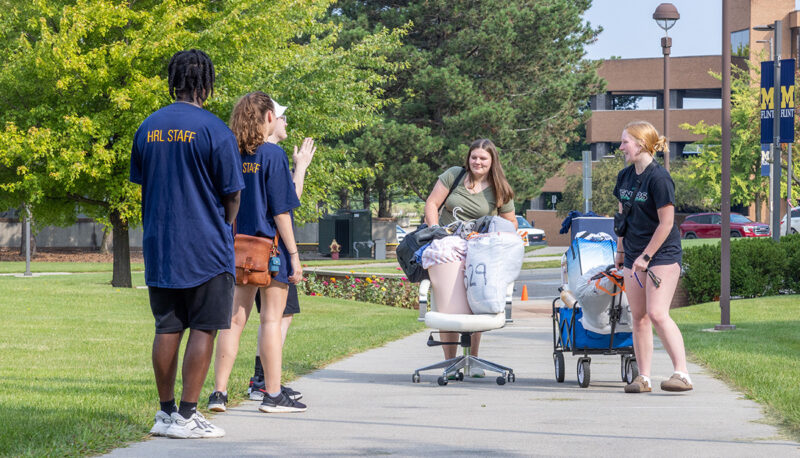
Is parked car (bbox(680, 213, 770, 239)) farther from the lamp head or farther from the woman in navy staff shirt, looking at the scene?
the woman in navy staff shirt

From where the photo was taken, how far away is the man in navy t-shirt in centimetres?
567

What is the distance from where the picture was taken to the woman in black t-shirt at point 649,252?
780cm

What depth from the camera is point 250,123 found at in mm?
6746

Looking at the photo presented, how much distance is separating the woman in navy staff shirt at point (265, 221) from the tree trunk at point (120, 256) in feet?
57.9

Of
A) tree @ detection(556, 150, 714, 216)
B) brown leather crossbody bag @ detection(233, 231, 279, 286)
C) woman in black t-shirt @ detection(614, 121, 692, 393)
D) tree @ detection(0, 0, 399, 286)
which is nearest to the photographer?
brown leather crossbody bag @ detection(233, 231, 279, 286)

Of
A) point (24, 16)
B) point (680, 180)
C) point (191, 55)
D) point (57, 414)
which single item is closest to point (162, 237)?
point (191, 55)

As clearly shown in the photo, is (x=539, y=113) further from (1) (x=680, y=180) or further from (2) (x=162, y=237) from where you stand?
(2) (x=162, y=237)

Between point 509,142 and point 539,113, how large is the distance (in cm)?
232

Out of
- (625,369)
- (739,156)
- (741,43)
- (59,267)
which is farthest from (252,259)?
(741,43)

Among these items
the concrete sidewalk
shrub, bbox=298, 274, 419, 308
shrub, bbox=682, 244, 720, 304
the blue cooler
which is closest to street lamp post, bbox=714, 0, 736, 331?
the blue cooler

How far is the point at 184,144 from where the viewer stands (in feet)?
18.6

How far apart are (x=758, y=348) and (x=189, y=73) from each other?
312 inches

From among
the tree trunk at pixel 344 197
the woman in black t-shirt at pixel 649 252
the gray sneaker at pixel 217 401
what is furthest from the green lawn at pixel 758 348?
the tree trunk at pixel 344 197

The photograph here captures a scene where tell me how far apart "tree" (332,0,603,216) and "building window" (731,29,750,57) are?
970 inches
